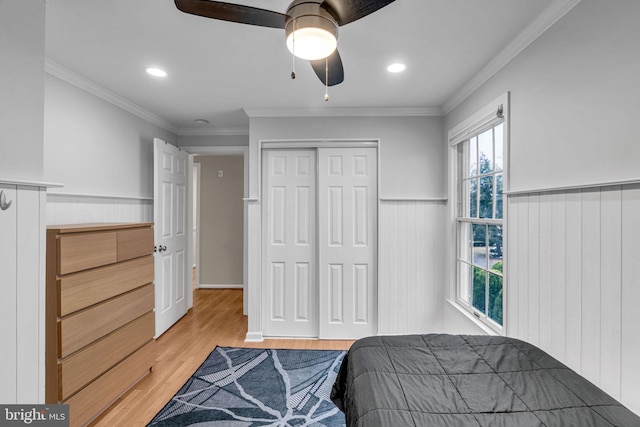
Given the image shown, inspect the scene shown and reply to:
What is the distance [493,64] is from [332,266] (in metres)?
2.30

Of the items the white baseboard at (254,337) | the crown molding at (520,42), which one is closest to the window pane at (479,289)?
the crown molding at (520,42)

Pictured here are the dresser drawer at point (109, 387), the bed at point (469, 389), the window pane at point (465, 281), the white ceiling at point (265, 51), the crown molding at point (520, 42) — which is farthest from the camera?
the window pane at point (465, 281)

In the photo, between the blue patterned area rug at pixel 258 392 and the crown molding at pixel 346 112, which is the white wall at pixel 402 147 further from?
the blue patterned area rug at pixel 258 392

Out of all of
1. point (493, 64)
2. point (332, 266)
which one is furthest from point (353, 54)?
point (332, 266)

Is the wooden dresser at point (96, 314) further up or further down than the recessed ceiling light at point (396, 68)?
further down

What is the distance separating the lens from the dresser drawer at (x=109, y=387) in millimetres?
1938

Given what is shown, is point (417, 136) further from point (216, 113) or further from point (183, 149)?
point (183, 149)

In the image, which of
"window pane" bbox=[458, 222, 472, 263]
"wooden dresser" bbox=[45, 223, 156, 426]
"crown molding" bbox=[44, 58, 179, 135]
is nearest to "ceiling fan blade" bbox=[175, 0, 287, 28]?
"wooden dresser" bbox=[45, 223, 156, 426]

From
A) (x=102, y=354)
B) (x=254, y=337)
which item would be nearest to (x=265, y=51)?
(x=102, y=354)

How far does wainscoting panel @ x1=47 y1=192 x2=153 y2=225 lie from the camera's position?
7.82 ft

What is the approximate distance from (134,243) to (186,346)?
1.38m

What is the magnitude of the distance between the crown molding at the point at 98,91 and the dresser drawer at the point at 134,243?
1270 mm

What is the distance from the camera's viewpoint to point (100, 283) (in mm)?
2129

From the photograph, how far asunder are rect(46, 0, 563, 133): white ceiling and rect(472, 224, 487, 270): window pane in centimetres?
124
